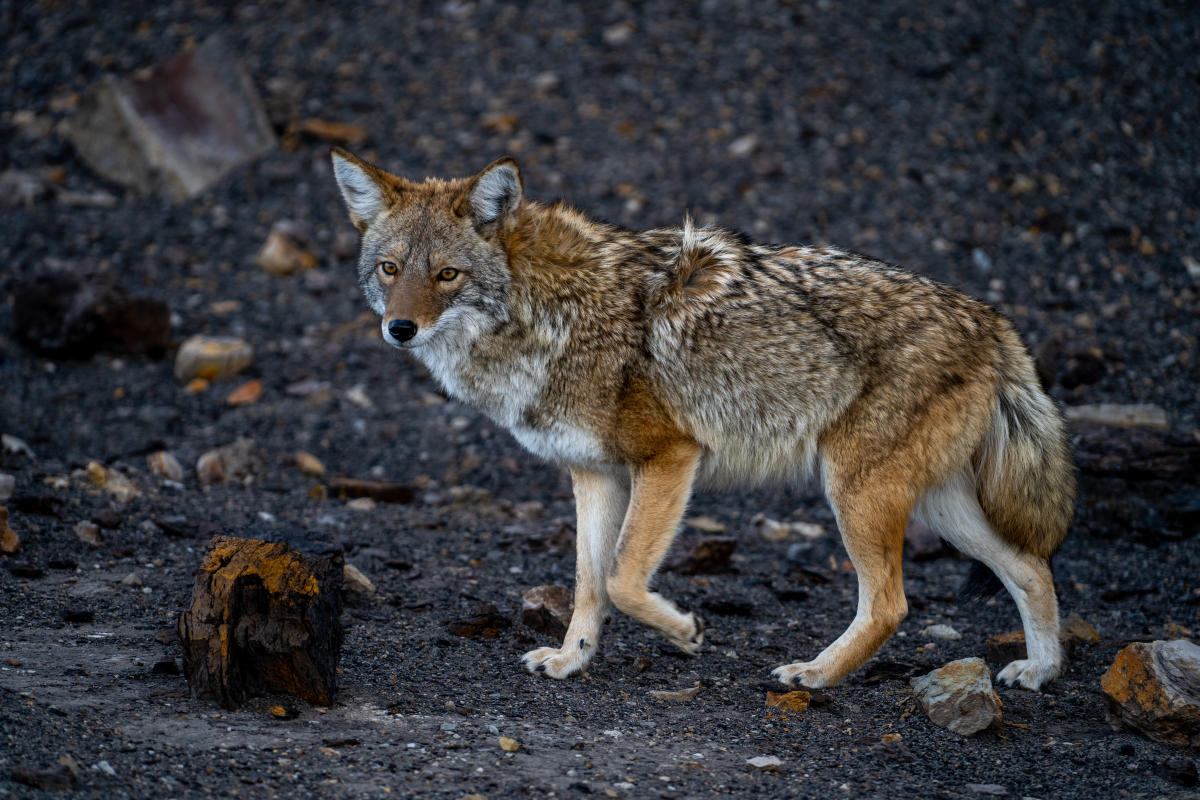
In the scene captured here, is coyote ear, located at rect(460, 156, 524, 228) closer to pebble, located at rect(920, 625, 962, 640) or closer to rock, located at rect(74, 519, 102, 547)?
rock, located at rect(74, 519, 102, 547)

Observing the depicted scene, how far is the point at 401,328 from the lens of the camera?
5332 millimetres

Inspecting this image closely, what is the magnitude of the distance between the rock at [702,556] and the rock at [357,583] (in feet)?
6.60

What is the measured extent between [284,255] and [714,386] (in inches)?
260

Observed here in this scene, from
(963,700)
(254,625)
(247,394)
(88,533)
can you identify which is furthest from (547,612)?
(247,394)

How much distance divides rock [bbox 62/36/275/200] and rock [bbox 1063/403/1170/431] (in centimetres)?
854

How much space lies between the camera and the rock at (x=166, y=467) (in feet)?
26.5

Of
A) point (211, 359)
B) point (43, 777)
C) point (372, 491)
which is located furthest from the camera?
point (211, 359)

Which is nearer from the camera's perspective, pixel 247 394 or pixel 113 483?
pixel 113 483

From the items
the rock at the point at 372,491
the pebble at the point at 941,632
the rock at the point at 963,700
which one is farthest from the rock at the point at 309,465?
the rock at the point at 963,700

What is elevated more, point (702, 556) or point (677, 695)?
point (677, 695)

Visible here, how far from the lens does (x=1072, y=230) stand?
10875 mm

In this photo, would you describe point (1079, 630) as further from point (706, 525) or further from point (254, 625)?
point (254, 625)

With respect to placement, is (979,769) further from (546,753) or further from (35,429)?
(35,429)

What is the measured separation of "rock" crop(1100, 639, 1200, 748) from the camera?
4.74 meters
